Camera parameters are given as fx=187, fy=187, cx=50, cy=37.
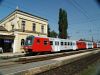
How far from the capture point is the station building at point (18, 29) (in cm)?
3712

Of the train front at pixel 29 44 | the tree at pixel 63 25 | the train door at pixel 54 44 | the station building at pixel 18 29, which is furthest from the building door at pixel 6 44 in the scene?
the tree at pixel 63 25

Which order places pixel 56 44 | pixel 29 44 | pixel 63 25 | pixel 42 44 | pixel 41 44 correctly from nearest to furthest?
pixel 29 44 < pixel 41 44 < pixel 42 44 < pixel 56 44 < pixel 63 25

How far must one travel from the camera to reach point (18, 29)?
38.3m

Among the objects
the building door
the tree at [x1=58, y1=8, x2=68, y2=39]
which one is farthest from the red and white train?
the tree at [x1=58, y1=8, x2=68, y2=39]

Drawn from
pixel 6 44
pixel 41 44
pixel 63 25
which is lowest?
pixel 41 44

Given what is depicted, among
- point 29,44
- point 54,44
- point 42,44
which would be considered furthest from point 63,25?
point 29,44

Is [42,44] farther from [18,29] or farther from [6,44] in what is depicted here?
[6,44]

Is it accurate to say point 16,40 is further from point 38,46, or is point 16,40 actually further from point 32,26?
point 38,46

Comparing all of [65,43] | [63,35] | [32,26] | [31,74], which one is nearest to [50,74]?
[31,74]

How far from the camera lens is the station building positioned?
37.1 m

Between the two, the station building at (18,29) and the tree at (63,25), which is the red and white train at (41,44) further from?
the tree at (63,25)

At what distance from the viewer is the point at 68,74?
505 inches

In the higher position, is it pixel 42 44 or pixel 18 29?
pixel 18 29

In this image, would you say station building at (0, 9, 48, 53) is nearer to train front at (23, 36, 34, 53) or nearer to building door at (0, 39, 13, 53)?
building door at (0, 39, 13, 53)
